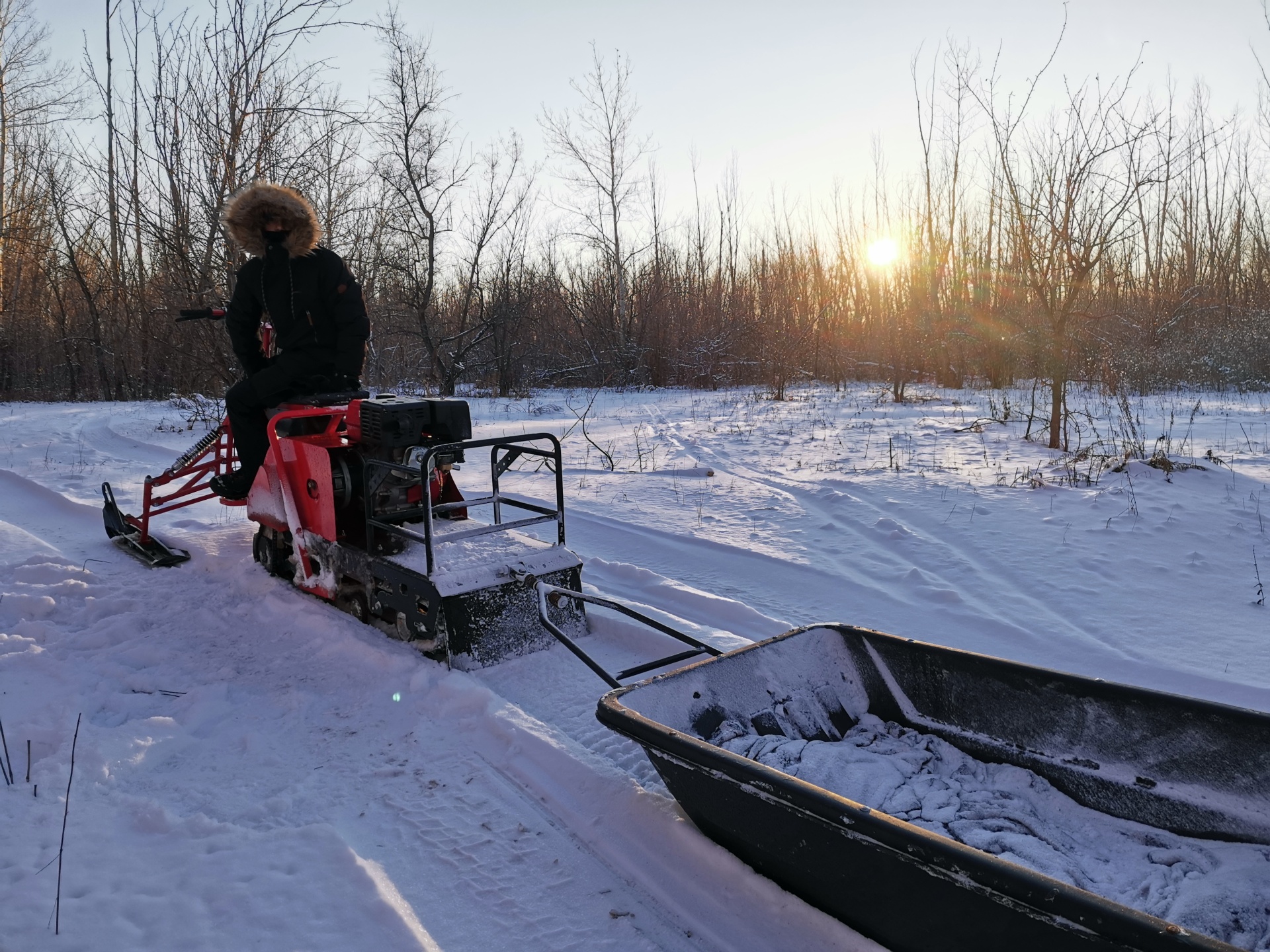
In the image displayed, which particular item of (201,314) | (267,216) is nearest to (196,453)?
(201,314)

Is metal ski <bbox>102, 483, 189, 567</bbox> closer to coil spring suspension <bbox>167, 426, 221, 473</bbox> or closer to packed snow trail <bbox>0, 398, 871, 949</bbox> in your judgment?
coil spring suspension <bbox>167, 426, 221, 473</bbox>

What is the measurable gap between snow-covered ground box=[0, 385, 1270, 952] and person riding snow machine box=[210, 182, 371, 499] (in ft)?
3.32

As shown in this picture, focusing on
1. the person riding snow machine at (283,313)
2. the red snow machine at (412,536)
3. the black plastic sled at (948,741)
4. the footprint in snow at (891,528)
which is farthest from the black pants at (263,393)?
the footprint in snow at (891,528)

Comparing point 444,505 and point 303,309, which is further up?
point 303,309

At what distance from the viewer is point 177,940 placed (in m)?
1.74

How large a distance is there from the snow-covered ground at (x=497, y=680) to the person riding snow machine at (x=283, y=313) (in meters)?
1.01

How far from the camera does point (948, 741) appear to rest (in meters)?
2.52

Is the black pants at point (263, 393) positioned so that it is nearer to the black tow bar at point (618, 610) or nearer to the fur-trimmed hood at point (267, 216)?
the fur-trimmed hood at point (267, 216)

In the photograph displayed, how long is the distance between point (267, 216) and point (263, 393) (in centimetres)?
91

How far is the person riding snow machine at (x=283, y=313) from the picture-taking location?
4.12 metres

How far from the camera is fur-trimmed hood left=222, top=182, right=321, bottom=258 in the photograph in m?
4.06

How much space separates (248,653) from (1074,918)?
3.33 m

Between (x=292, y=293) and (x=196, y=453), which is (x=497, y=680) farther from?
(x=196, y=453)

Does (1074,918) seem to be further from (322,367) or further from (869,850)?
(322,367)
